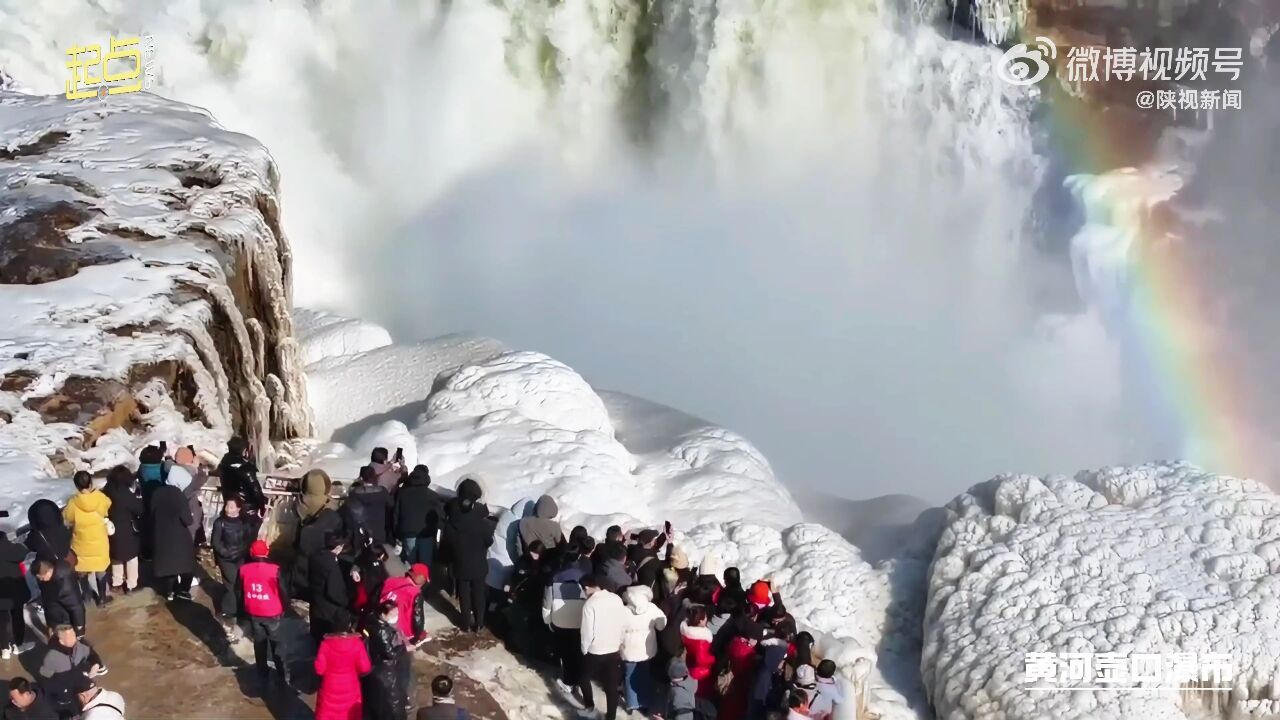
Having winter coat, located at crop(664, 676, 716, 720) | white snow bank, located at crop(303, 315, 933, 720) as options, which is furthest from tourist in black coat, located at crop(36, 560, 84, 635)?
white snow bank, located at crop(303, 315, 933, 720)

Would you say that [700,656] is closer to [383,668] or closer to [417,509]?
[383,668]

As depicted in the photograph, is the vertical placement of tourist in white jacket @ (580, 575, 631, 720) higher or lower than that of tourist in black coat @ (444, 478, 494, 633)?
lower

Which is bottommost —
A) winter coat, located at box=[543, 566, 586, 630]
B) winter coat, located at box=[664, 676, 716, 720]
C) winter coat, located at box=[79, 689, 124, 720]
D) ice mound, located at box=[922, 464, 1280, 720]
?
ice mound, located at box=[922, 464, 1280, 720]

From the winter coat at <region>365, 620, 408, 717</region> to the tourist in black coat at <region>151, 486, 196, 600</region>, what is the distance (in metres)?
2.04

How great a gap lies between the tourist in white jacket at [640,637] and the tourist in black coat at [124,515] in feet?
10.2

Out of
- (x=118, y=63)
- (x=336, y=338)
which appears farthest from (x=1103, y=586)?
(x=118, y=63)

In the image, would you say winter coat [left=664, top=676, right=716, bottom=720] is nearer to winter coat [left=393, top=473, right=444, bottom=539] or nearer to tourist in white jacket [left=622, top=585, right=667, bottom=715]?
tourist in white jacket [left=622, top=585, right=667, bottom=715]

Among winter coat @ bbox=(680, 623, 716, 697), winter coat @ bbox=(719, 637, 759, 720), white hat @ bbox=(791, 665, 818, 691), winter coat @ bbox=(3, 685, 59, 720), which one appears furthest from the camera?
winter coat @ bbox=(680, 623, 716, 697)

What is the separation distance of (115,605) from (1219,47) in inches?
938

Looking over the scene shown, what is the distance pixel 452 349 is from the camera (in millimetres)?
14969

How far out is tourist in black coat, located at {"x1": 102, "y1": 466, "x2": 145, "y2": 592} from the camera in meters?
7.27

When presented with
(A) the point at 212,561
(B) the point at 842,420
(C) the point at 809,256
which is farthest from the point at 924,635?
(C) the point at 809,256

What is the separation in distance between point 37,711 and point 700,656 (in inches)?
135

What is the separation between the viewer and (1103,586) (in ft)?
32.0
